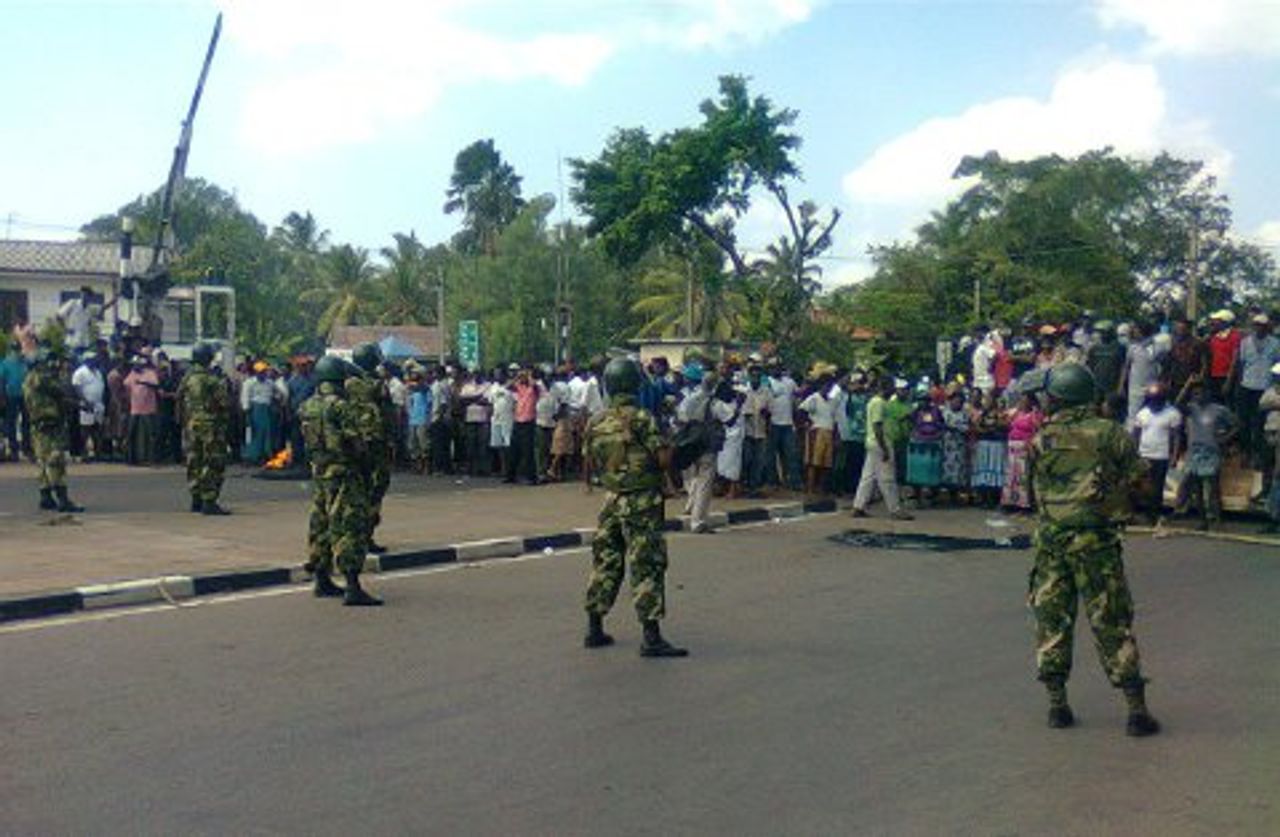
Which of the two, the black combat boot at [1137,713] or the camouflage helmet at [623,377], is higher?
the camouflage helmet at [623,377]

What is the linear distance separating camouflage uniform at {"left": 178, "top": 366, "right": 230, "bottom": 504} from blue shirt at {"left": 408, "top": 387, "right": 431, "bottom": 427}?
564 cm

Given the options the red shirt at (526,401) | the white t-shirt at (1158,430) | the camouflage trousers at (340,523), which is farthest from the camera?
the red shirt at (526,401)

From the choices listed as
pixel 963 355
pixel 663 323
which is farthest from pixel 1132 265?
pixel 963 355

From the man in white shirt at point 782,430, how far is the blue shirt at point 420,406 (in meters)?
5.43

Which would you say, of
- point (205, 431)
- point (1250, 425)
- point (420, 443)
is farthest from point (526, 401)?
point (1250, 425)

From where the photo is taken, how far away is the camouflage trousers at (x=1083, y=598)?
6.23 m

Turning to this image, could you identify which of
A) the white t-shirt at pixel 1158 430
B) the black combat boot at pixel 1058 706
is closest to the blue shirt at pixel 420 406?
the white t-shirt at pixel 1158 430

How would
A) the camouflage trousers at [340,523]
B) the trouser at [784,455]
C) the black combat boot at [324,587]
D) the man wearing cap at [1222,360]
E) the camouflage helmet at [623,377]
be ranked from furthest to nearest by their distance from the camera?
1. the trouser at [784,455]
2. the man wearing cap at [1222,360]
3. the black combat boot at [324,587]
4. the camouflage trousers at [340,523]
5. the camouflage helmet at [623,377]

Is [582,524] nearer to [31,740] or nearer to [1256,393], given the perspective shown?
[1256,393]

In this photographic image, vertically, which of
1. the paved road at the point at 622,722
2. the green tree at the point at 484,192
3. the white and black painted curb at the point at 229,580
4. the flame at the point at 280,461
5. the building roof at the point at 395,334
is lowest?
the paved road at the point at 622,722

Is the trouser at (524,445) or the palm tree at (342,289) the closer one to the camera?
the trouser at (524,445)

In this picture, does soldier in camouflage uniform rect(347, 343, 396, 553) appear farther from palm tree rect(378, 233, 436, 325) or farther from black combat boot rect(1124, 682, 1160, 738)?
palm tree rect(378, 233, 436, 325)

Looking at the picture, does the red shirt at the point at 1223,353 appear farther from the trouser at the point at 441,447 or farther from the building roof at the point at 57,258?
the building roof at the point at 57,258

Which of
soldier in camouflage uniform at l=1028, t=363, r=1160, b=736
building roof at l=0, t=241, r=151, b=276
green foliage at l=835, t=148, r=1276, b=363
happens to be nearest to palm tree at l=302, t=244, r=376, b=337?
building roof at l=0, t=241, r=151, b=276
